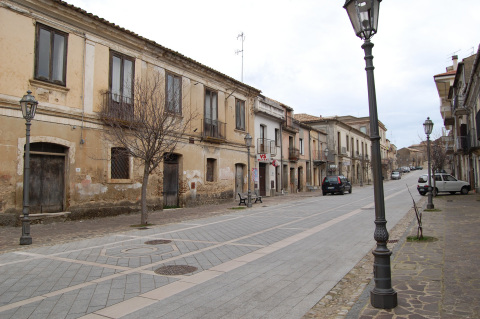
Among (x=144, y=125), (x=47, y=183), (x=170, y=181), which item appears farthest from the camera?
(x=170, y=181)

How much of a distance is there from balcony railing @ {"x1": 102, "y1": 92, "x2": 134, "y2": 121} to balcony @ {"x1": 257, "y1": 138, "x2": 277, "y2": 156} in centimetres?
1332

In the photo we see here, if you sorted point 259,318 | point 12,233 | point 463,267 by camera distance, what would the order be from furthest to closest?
point 12,233 → point 463,267 → point 259,318

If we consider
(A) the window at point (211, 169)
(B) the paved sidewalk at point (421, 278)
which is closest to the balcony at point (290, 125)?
(A) the window at point (211, 169)

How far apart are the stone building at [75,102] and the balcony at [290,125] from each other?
44.4 feet

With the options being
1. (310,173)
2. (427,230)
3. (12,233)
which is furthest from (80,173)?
(310,173)

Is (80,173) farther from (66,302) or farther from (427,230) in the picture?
(427,230)

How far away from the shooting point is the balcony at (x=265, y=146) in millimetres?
26578

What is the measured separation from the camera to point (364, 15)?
164 inches

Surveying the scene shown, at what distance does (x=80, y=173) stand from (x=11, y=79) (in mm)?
4052

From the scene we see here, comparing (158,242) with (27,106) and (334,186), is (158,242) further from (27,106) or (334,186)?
(334,186)

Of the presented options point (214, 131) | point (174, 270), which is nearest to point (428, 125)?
point (214, 131)

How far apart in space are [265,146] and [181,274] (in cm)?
2189

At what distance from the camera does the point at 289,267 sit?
593cm

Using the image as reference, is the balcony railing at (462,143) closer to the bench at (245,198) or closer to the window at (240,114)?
the bench at (245,198)
